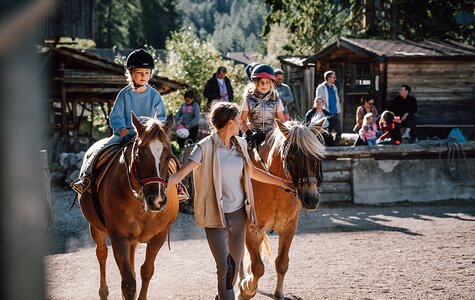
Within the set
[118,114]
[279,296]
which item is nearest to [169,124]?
[118,114]

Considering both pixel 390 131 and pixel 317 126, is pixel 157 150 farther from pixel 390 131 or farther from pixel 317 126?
pixel 390 131

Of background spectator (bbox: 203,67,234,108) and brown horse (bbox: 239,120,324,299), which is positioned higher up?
background spectator (bbox: 203,67,234,108)

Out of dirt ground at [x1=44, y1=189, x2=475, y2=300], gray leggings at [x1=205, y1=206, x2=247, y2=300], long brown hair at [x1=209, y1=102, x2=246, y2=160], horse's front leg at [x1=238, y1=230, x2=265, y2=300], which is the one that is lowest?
dirt ground at [x1=44, y1=189, x2=475, y2=300]

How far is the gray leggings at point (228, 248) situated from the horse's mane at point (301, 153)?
0.79 meters

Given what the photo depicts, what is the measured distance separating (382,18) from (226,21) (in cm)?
13414

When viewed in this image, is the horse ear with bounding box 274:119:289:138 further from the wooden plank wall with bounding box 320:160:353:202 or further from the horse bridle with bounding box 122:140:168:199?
the wooden plank wall with bounding box 320:160:353:202

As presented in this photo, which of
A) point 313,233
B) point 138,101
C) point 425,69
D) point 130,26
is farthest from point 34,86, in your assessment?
point 130,26

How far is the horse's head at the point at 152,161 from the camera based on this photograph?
17.0ft

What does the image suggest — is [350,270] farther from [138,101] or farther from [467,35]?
[467,35]

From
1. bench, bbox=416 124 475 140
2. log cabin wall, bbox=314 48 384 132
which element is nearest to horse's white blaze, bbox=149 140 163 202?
bench, bbox=416 124 475 140

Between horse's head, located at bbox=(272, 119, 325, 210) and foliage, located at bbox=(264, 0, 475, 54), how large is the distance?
2329cm

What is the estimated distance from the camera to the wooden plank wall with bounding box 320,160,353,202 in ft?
48.6

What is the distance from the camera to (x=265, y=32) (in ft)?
99.4

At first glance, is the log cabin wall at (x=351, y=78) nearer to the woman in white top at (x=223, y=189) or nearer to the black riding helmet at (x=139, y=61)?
the black riding helmet at (x=139, y=61)
